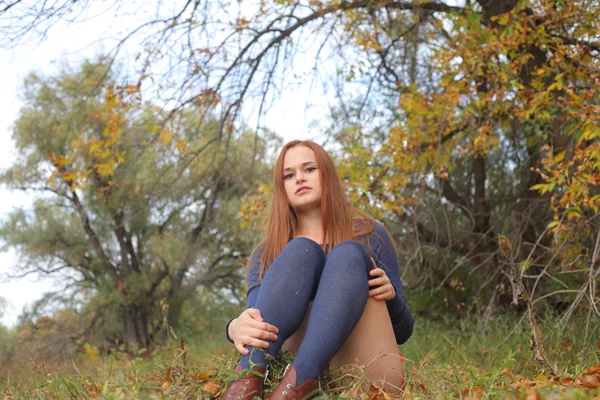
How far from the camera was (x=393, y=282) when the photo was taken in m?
2.28

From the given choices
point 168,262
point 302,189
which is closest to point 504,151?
point 302,189

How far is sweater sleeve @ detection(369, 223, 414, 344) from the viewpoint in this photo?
7.23ft

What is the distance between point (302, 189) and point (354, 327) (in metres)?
0.65

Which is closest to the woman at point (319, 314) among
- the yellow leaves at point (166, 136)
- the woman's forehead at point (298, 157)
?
the woman's forehead at point (298, 157)

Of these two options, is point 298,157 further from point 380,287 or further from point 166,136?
point 166,136

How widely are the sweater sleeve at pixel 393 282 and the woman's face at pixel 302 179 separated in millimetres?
272

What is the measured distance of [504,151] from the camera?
5645mm

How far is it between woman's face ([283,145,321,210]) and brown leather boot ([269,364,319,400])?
0.77 metres

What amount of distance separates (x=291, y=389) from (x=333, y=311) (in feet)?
0.82

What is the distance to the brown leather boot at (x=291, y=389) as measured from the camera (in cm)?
178

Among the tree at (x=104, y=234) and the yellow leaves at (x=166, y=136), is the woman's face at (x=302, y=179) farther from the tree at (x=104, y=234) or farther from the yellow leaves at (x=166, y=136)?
the tree at (x=104, y=234)

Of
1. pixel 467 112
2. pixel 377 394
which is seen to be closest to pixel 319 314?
pixel 377 394

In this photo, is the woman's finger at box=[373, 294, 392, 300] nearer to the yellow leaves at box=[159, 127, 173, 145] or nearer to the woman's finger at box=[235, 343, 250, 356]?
the woman's finger at box=[235, 343, 250, 356]

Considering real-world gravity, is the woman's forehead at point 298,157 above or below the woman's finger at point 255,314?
above
